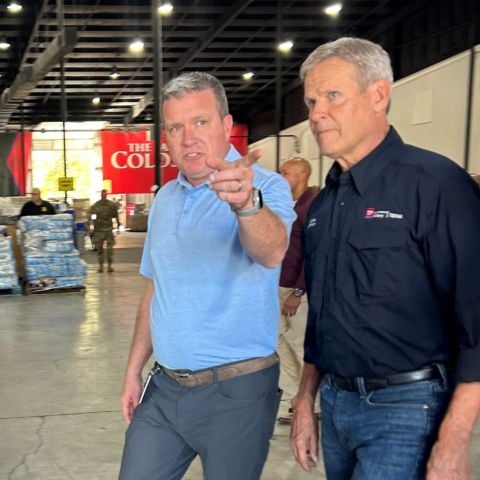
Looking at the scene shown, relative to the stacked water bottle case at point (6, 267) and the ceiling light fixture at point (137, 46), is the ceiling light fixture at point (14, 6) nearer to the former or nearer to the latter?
the ceiling light fixture at point (137, 46)

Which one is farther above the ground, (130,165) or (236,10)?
(236,10)

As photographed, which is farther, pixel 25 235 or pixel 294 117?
pixel 294 117

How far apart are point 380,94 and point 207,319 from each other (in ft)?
2.41

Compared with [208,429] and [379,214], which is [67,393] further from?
[379,214]

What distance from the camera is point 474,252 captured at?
53.9 inches

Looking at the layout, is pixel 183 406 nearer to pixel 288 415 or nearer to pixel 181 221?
pixel 181 221

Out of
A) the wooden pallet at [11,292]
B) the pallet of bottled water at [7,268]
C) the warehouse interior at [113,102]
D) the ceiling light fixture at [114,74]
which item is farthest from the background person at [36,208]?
the ceiling light fixture at [114,74]

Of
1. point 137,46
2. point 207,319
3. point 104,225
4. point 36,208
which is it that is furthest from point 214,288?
point 137,46

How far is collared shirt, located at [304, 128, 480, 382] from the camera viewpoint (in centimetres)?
137

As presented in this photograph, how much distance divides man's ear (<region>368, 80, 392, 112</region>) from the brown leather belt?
75 cm

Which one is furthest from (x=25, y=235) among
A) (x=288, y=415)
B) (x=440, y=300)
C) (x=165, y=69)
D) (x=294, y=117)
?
(x=294, y=117)

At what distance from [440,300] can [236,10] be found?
14854 millimetres

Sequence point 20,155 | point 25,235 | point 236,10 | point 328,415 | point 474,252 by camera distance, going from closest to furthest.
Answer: point 474,252 < point 328,415 < point 25,235 < point 236,10 < point 20,155

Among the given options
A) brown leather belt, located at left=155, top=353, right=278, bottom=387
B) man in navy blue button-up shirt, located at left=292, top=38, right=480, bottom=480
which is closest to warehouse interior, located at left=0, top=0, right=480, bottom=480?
brown leather belt, located at left=155, top=353, right=278, bottom=387
